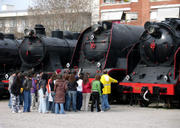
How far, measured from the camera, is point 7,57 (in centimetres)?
2202

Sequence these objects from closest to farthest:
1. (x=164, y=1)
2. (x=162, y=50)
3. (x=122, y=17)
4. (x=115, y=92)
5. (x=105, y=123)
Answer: (x=105, y=123) < (x=162, y=50) < (x=115, y=92) < (x=164, y=1) < (x=122, y=17)

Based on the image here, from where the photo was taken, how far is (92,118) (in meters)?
13.6

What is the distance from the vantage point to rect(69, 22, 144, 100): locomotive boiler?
18641 millimetres

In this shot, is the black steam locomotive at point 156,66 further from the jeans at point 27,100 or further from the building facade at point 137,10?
the building facade at point 137,10

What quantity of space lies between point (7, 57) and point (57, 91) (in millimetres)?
7691

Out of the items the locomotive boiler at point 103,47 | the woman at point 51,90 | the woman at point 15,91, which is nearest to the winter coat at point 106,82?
the locomotive boiler at point 103,47

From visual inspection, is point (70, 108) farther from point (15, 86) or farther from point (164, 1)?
point (164, 1)

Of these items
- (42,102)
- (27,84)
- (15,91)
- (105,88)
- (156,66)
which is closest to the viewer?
(15,91)

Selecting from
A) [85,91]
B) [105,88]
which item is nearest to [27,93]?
[85,91]

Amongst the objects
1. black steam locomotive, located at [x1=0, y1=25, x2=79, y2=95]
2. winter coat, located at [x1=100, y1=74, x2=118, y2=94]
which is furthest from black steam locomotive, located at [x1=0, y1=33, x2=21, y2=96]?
winter coat, located at [x1=100, y1=74, x2=118, y2=94]

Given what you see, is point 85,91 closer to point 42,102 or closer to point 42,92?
point 42,92

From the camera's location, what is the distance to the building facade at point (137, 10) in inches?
1463

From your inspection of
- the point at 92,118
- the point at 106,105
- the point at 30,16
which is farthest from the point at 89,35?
the point at 30,16

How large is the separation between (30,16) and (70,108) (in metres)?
27.7
